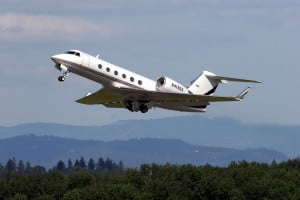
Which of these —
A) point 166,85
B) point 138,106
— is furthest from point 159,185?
point 166,85

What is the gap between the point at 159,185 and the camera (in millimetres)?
110125

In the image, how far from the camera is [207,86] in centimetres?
7050

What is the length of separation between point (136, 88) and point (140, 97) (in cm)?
169

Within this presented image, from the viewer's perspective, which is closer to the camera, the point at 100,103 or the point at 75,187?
the point at 100,103

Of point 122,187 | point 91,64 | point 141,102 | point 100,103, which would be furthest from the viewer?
point 122,187

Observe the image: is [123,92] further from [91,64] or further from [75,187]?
[75,187]

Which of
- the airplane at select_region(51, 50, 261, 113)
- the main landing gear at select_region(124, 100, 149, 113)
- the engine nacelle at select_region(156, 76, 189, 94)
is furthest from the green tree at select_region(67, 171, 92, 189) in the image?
the engine nacelle at select_region(156, 76, 189, 94)

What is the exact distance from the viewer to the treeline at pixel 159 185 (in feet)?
343

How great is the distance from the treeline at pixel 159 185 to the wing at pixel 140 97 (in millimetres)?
34676

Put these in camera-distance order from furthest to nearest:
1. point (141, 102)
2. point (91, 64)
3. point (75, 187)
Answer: point (75, 187), point (141, 102), point (91, 64)

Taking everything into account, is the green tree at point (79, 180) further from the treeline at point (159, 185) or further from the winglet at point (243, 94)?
the winglet at point (243, 94)

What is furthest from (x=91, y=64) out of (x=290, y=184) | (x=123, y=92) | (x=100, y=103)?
(x=290, y=184)

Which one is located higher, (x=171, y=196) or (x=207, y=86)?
(x=207, y=86)

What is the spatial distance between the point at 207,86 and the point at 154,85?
722 centimetres
